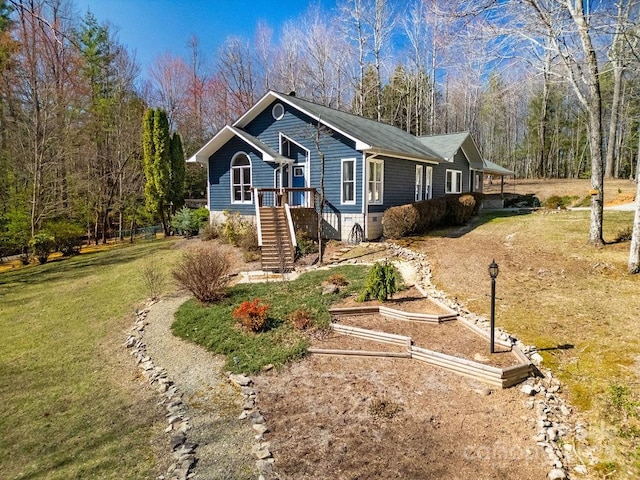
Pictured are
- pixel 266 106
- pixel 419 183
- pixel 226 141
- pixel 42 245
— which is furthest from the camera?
pixel 419 183

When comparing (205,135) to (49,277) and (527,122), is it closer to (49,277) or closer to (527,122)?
(49,277)

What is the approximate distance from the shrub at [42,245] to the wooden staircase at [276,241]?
34.7 feet

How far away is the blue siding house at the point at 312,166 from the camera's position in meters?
14.4

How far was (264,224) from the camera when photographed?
14055 mm

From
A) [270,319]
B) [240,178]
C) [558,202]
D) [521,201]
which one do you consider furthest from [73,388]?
[521,201]

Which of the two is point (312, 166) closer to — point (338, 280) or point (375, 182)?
point (375, 182)

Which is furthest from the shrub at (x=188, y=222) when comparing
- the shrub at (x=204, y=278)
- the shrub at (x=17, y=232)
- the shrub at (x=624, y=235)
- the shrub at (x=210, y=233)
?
the shrub at (x=624, y=235)

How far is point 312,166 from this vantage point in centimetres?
1568

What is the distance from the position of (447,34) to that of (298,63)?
81.9 ft

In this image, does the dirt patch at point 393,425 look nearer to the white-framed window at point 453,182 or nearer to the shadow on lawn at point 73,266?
the shadow on lawn at point 73,266

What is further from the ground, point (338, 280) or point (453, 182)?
point (453, 182)

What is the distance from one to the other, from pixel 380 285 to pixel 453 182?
Result: 1681cm

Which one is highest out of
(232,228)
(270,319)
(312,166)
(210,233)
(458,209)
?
(312,166)

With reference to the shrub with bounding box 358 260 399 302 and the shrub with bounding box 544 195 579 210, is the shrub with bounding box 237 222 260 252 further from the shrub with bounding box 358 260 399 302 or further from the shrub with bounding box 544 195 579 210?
the shrub with bounding box 544 195 579 210
